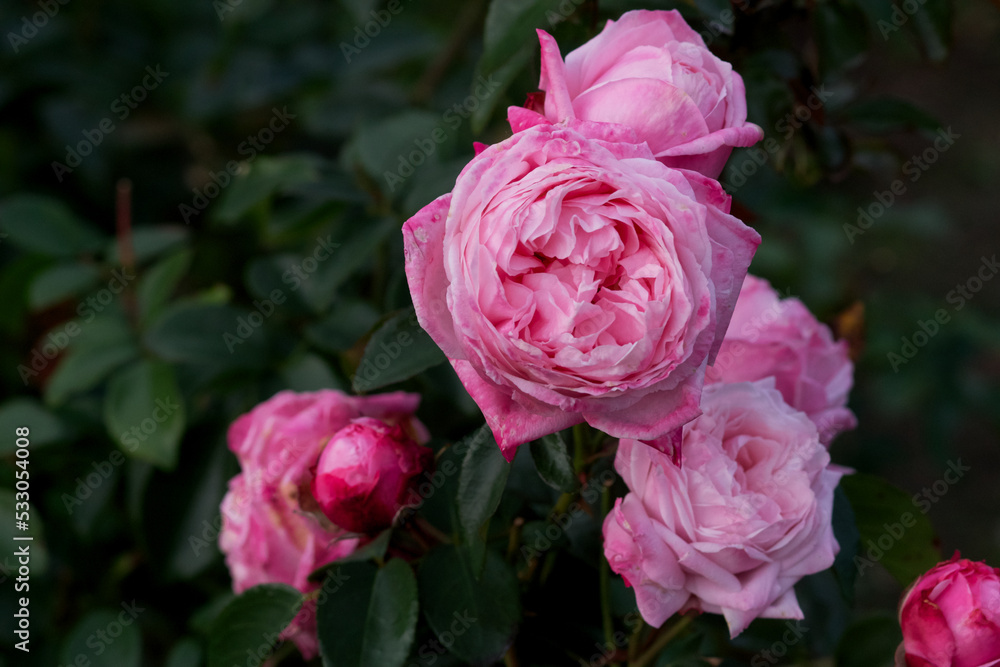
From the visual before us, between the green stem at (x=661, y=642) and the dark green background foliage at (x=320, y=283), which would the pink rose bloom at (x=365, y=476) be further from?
the green stem at (x=661, y=642)

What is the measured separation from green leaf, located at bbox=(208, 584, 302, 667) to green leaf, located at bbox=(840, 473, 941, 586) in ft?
1.56

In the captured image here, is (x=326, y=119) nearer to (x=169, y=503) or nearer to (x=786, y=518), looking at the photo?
(x=169, y=503)

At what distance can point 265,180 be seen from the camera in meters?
1.05

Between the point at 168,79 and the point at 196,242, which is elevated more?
the point at 168,79

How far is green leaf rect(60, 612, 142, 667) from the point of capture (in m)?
0.92

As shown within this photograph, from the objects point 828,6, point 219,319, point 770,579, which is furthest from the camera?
point 219,319

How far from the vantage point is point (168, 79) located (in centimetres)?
180

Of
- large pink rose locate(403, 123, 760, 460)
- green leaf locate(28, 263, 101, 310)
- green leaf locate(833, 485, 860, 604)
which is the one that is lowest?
green leaf locate(833, 485, 860, 604)

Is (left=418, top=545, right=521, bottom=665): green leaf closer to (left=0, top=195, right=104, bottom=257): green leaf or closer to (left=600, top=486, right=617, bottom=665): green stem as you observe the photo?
(left=600, top=486, right=617, bottom=665): green stem

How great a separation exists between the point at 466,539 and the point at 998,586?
36 cm

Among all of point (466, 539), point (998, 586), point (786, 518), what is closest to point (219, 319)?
point (466, 539)

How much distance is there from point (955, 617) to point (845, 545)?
8 centimetres

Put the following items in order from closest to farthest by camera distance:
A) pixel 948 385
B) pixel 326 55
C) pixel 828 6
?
pixel 828 6 → pixel 326 55 → pixel 948 385

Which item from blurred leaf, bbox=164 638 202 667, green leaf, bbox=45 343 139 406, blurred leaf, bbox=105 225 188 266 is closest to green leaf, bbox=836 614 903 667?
blurred leaf, bbox=164 638 202 667
